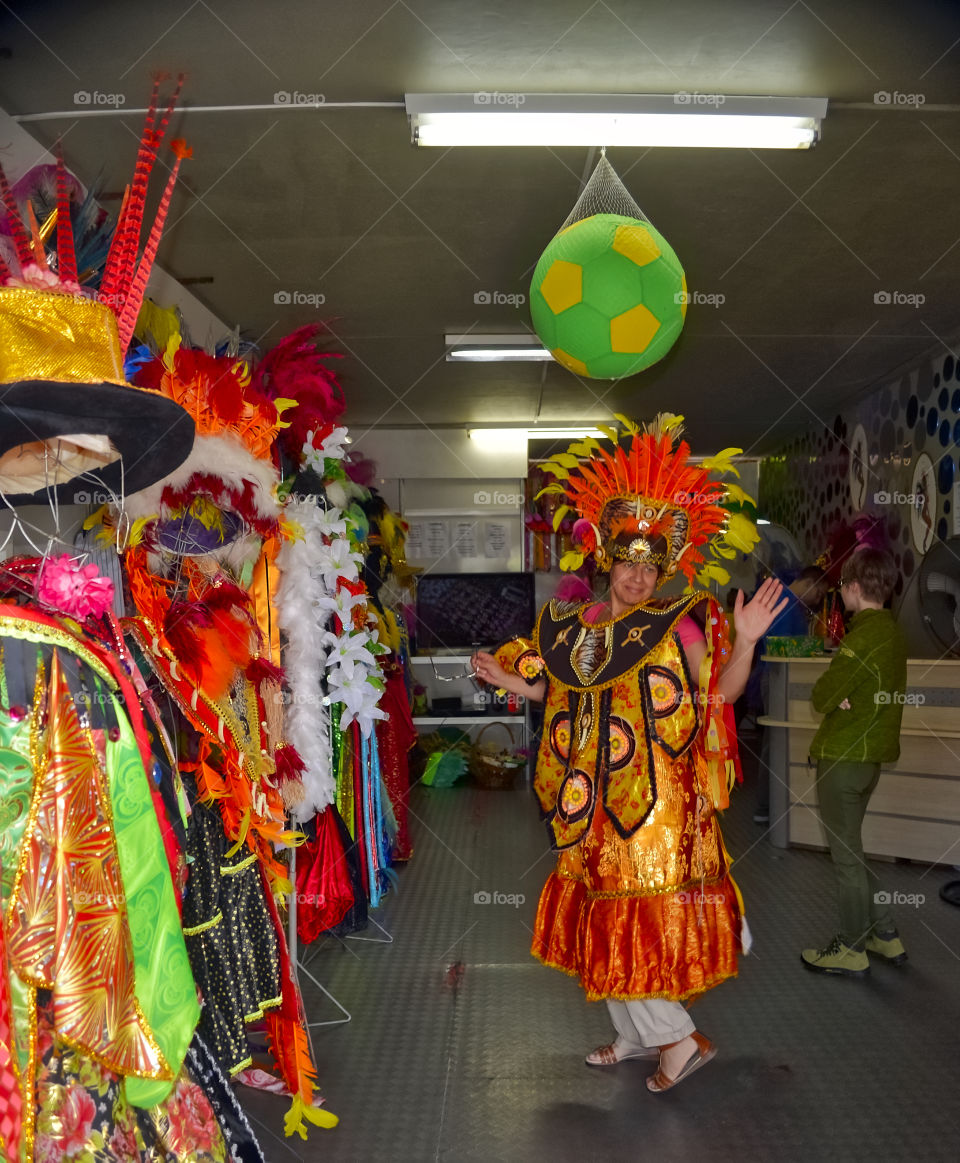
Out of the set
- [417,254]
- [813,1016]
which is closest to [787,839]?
[813,1016]

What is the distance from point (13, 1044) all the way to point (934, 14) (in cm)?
333

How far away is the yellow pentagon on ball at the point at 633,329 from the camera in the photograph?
10.5 feet

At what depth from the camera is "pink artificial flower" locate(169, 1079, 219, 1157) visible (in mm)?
1604

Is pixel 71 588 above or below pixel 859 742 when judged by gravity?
above

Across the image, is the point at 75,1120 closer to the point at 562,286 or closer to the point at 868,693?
the point at 562,286

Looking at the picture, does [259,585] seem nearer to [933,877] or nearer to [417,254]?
[417,254]

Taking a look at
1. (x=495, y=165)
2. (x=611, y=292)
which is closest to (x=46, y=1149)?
(x=611, y=292)

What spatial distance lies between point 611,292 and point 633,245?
6.1 inches

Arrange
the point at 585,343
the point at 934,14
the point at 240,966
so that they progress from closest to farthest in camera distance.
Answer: the point at 240,966 < the point at 934,14 < the point at 585,343

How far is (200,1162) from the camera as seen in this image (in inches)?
64.0

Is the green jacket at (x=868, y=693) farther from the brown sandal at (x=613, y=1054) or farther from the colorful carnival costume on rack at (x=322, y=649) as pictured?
the colorful carnival costume on rack at (x=322, y=649)

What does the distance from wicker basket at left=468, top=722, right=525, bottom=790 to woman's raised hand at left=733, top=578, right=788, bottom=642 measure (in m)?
4.93

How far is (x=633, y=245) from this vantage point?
3.10 m

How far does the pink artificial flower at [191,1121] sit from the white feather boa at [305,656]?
5.10 ft
